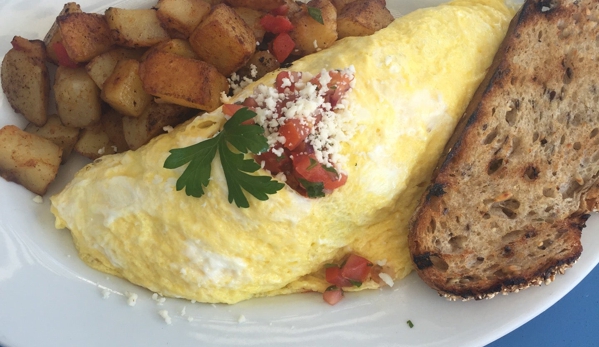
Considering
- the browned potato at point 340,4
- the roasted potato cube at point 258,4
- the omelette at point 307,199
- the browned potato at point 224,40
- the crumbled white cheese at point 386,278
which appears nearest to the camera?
the omelette at point 307,199

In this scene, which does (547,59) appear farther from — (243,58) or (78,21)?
(78,21)

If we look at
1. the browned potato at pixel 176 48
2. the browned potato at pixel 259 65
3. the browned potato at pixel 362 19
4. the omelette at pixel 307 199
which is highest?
the browned potato at pixel 176 48

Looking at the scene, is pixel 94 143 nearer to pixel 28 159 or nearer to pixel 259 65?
pixel 28 159

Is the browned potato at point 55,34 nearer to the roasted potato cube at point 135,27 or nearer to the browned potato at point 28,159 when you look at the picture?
the roasted potato cube at point 135,27

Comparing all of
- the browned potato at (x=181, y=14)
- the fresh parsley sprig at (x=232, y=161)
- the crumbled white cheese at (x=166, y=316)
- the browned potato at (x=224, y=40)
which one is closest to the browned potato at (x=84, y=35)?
the browned potato at (x=181, y=14)

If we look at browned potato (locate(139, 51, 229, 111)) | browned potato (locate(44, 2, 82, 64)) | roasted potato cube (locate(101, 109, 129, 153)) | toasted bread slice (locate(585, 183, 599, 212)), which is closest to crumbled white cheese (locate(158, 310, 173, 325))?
roasted potato cube (locate(101, 109, 129, 153))

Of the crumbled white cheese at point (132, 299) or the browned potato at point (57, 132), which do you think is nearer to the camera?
the crumbled white cheese at point (132, 299)

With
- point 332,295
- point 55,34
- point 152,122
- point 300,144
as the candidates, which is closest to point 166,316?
point 332,295

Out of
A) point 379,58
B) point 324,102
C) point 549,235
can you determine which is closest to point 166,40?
point 324,102
